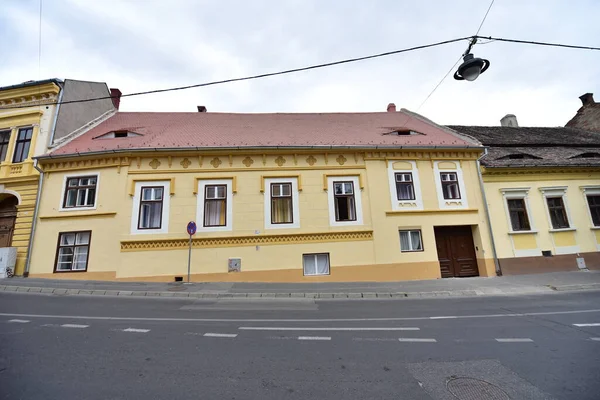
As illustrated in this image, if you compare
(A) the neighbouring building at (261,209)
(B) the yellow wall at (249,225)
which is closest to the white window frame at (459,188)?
(A) the neighbouring building at (261,209)

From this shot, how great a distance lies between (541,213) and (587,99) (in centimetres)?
1694

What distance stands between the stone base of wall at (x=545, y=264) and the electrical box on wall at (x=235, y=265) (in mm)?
12224

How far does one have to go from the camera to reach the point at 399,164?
1364cm

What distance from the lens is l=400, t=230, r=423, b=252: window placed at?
42.3ft

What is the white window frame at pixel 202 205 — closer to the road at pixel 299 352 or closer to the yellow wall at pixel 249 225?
the yellow wall at pixel 249 225

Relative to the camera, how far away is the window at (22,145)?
43.9 ft

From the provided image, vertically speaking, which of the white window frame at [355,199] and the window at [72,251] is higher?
the white window frame at [355,199]

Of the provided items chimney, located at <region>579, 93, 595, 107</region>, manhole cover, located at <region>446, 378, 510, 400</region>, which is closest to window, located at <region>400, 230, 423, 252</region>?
manhole cover, located at <region>446, 378, 510, 400</region>

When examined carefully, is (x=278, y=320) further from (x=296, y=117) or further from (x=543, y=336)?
(x=296, y=117)

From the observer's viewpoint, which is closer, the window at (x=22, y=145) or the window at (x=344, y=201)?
the window at (x=344, y=201)

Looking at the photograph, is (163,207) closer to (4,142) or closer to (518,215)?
(4,142)

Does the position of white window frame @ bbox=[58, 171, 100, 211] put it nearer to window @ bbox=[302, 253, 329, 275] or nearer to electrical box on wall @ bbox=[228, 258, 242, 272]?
electrical box on wall @ bbox=[228, 258, 242, 272]

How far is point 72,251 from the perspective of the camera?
470 inches

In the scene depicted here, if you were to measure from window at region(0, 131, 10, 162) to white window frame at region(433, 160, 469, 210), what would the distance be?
853 inches
